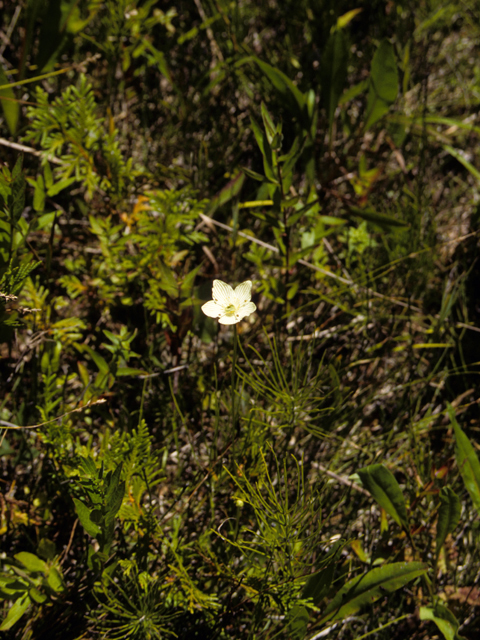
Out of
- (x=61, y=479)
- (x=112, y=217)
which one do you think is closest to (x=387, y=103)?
(x=112, y=217)

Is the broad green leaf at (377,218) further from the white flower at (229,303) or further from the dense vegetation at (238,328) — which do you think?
the white flower at (229,303)

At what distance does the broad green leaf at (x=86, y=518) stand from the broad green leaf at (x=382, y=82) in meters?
1.88

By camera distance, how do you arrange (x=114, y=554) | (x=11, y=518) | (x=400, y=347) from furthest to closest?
(x=400, y=347), (x=11, y=518), (x=114, y=554)

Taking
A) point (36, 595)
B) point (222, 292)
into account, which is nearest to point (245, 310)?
point (222, 292)

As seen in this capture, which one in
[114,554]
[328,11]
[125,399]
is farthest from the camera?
[328,11]

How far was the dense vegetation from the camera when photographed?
1.49m

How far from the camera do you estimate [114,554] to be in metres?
1.52

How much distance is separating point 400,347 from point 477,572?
0.83 meters

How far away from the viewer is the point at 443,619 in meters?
1.59

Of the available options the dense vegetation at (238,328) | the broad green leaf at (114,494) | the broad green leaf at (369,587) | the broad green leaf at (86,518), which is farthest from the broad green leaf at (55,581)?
the broad green leaf at (369,587)

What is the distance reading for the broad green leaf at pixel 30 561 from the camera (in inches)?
59.4

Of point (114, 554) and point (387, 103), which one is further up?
point (387, 103)

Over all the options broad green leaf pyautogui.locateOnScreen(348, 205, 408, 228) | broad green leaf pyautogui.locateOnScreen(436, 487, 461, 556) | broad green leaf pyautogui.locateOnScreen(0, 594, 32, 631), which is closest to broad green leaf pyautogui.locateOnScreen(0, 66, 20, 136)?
broad green leaf pyautogui.locateOnScreen(348, 205, 408, 228)

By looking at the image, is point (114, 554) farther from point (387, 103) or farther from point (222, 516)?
point (387, 103)
